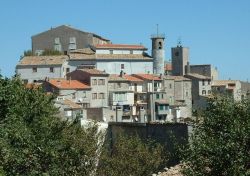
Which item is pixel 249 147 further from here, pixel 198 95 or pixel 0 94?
pixel 198 95

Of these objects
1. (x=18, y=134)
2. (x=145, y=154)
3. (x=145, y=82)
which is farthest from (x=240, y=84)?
(x=18, y=134)

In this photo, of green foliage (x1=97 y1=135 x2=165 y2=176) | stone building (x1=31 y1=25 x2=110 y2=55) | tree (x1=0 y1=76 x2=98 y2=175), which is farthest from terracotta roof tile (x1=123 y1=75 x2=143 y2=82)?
tree (x1=0 y1=76 x2=98 y2=175)

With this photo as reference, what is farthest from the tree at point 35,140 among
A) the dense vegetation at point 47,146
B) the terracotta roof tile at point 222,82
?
the terracotta roof tile at point 222,82

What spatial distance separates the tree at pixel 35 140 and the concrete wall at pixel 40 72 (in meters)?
63.0

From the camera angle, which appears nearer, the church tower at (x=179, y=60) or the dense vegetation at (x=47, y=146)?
the dense vegetation at (x=47, y=146)

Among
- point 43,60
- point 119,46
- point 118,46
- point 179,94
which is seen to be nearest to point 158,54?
point 119,46

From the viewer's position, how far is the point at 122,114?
282 feet

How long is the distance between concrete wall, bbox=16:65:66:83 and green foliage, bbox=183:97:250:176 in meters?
74.6

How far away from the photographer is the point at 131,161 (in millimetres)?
31203

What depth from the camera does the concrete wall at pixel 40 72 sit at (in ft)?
308

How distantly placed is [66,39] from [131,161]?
2976 inches

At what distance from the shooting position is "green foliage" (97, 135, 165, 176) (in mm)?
30853

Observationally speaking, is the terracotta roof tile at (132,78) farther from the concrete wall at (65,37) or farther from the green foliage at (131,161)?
the green foliage at (131,161)

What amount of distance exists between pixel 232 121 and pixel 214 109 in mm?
1039
